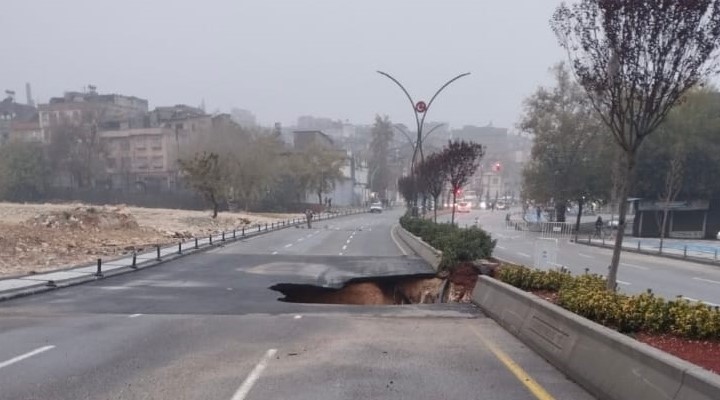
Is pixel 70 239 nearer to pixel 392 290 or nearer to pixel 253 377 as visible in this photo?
pixel 392 290

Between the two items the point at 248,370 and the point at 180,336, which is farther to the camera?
the point at 180,336

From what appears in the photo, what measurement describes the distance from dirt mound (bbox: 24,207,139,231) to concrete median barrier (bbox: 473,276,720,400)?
1474 inches

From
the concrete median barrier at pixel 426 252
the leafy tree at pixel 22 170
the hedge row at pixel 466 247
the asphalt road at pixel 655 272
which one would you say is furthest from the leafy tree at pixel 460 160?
the leafy tree at pixel 22 170

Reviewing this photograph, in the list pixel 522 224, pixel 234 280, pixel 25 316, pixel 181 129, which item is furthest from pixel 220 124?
pixel 25 316

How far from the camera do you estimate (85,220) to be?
142ft

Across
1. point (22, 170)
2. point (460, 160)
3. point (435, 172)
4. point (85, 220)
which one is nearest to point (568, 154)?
point (435, 172)

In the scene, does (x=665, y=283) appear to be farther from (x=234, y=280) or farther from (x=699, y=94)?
(x=699, y=94)

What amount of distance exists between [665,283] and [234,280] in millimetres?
15163

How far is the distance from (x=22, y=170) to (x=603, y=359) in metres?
115

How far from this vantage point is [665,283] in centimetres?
2183

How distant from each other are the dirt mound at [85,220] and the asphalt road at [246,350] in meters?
26.1

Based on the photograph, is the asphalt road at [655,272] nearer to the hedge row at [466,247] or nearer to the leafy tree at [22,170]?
the hedge row at [466,247]

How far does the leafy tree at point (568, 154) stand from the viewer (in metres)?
61.8

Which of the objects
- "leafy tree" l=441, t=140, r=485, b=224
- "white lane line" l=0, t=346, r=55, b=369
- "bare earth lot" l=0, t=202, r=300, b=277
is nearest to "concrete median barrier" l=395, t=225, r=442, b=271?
"leafy tree" l=441, t=140, r=485, b=224
